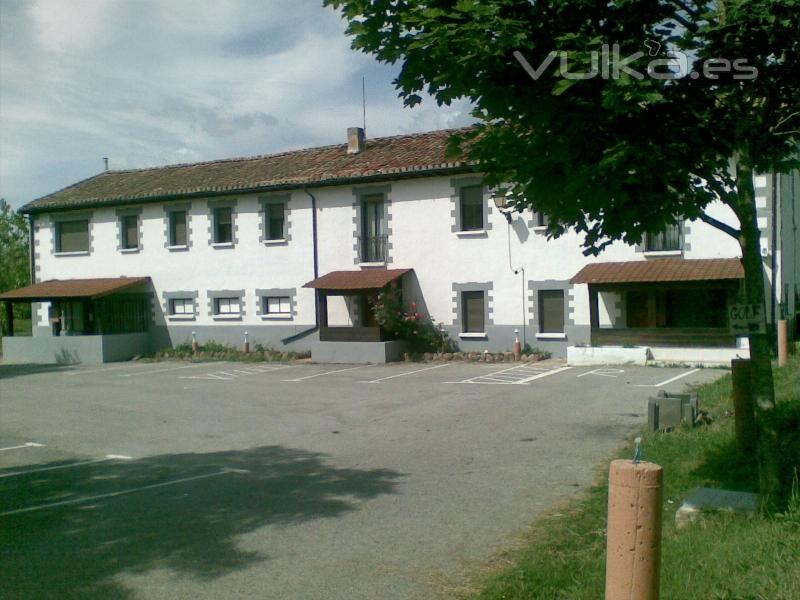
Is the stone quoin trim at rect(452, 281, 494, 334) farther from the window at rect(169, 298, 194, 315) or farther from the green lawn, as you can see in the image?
the green lawn

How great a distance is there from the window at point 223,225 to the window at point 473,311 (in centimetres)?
913

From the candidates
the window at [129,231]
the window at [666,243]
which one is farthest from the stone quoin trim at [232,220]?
the window at [666,243]

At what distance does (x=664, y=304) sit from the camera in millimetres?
20734

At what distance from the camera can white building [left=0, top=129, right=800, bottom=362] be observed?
20156 millimetres

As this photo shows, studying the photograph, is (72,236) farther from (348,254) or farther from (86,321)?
(348,254)

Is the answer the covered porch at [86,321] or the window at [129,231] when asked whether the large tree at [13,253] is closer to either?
the covered porch at [86,321]

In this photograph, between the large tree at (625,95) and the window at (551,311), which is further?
the window at (551,311)

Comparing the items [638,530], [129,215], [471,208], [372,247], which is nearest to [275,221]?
[372,247]

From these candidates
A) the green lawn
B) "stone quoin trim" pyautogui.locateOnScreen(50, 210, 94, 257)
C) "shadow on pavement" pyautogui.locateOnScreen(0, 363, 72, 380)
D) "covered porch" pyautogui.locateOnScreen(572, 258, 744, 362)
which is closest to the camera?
the green lawn

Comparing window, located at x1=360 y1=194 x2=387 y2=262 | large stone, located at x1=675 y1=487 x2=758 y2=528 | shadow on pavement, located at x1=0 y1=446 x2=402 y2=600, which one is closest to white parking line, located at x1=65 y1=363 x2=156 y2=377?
window, located at x1=360 y1=194 x2=387 y2=262

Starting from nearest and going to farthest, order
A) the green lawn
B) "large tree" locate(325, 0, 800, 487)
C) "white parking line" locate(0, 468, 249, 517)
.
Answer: the green lawn, "large tree" locate(325, 0, 800, 487), "white parking line" locate(0, 468, 249, 517)

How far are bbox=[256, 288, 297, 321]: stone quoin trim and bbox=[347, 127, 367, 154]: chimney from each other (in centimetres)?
540

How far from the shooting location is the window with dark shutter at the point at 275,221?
26.2 metres

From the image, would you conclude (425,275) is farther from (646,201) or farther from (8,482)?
(646,201)
